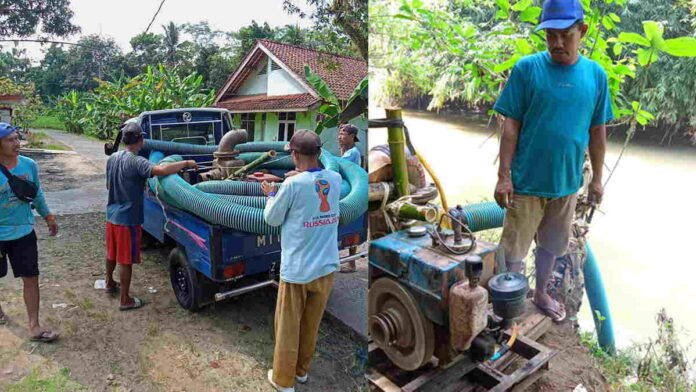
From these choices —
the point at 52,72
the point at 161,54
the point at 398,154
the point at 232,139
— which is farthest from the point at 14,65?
the point at 398,154

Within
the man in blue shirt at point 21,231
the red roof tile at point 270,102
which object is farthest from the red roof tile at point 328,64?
the man in blue shirt at point 21,231

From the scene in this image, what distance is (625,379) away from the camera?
2035mm

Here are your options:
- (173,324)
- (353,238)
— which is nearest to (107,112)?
(173,324)

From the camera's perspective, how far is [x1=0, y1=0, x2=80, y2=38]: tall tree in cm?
185

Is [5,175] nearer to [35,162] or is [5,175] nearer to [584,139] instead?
[35,162]

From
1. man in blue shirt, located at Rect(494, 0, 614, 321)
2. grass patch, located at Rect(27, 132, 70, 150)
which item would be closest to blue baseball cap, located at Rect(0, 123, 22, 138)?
grass patch, located at Rect(27, 132, 70, 150)

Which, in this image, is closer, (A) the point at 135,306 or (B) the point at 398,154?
(B) the point at 398,154

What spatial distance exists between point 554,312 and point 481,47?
112 cm

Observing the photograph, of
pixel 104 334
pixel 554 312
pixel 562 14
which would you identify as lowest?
pixel 104 334

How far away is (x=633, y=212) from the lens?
2086mm

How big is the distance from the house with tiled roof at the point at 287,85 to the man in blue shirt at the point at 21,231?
33.0 inches

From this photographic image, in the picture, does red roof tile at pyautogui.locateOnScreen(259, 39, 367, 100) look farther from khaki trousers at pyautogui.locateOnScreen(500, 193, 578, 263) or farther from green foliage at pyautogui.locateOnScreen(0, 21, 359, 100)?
khaki trousers at pyautogui.locateOnScreen(500, 193, 578, 263)

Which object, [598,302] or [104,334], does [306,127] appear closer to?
[104,334]

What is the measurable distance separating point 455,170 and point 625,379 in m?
1.14
